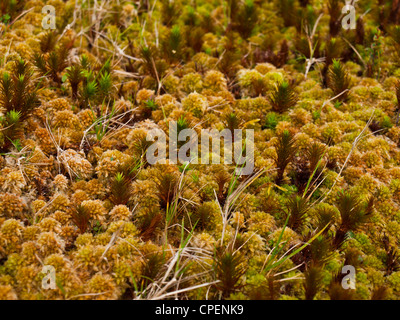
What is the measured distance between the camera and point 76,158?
11.3 ft

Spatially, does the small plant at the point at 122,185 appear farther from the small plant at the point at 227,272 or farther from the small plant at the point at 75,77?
the small plant at the point at 75,77

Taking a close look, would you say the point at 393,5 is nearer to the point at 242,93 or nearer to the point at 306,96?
the point at 306,96

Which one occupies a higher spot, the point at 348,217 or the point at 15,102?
the point at 15,102

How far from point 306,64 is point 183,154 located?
2.09 m

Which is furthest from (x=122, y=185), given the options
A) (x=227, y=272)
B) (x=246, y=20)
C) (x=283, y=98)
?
(x=246, y=20)

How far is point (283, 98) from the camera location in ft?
12.9

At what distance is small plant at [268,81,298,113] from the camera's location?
389 centimetres

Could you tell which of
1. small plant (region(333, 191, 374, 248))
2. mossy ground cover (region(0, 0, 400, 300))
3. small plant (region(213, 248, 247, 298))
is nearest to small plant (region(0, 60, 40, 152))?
mossy ground cover (region(0, 0, 400, 300))

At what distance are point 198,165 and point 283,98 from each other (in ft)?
3.88

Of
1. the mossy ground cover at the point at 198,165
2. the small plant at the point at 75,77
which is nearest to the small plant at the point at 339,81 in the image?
the mossy ground cover at the point at 198,165

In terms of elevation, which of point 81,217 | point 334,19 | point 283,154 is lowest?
point 81,217

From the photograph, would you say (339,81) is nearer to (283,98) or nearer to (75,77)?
(283,98)

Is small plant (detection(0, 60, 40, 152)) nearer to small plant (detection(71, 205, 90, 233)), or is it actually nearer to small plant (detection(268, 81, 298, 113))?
small plant (detection(71, 205, 90, 233))

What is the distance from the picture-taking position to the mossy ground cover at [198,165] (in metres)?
2.82
